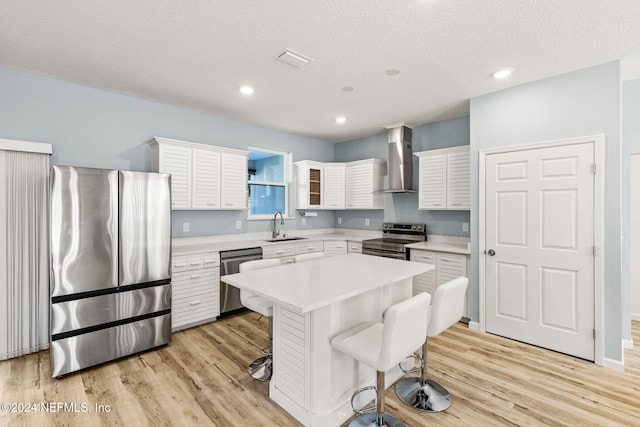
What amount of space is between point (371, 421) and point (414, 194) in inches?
142

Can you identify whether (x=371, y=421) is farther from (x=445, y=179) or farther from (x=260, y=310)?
(x=445, y=179)

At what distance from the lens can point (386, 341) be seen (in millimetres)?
1624

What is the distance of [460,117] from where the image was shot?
4.30 m

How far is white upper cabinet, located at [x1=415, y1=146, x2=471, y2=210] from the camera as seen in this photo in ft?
13.0

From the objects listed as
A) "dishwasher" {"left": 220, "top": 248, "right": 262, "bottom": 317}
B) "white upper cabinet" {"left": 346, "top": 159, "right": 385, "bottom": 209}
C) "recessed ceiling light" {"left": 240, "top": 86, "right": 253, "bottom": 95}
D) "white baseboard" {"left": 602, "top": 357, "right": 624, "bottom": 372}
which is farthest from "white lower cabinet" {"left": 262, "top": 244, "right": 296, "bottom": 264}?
"white baseboard" {"left": 602, "top": 357, "right": 624, "bottom": 372}

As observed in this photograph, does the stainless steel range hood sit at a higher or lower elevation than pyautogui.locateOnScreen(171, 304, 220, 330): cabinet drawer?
higher

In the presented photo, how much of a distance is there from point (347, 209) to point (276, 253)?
193cm

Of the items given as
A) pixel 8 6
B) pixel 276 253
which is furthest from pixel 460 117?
pixel 8 6

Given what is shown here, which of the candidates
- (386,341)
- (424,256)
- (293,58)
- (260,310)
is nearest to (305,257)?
(260,310)

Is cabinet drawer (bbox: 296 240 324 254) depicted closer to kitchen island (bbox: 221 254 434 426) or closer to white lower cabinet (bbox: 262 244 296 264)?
white lower cabinet (bbox: 262 244 296 264)

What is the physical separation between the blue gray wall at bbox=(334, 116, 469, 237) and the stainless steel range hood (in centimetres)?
15

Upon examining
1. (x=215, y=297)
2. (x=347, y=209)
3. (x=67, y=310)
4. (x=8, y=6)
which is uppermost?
(x=8, y=6)

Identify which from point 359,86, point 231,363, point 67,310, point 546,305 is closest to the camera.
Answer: point 67,310

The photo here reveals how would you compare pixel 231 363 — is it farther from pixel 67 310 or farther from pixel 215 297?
pixel 67 310
